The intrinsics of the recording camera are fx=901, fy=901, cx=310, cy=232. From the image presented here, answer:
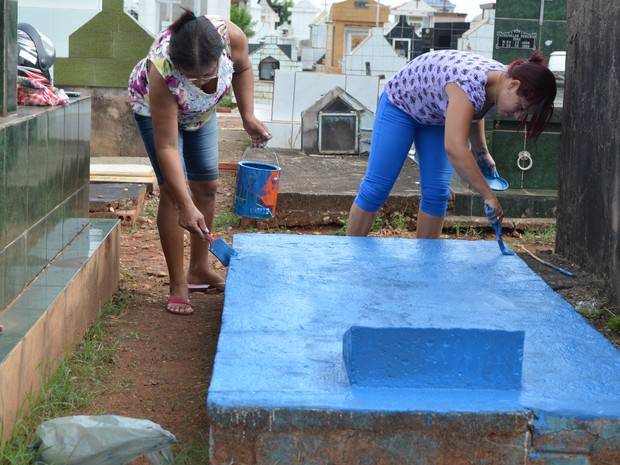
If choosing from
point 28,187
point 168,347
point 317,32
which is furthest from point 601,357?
point 317,32

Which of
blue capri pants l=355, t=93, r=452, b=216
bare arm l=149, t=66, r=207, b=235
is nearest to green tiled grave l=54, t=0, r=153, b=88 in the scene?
blue capri pants l=355, t=93, r=452, b=216

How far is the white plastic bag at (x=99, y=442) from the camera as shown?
2377mm

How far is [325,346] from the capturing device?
275cm

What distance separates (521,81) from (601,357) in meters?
1.32

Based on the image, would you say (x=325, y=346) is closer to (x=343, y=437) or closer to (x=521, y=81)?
(x=343, y=437)

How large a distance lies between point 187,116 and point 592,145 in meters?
1.95

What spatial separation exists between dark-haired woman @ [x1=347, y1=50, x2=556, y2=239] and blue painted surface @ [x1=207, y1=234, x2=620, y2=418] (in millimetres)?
275

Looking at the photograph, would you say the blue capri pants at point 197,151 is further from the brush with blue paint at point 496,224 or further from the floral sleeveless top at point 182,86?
the brush with blue paint at point 496,224

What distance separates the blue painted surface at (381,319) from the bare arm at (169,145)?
27cm

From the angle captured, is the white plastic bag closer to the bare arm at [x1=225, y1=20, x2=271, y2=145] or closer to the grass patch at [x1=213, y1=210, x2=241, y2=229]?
the bare arm at [x1=225, y1=20, x2=271, y2=145]

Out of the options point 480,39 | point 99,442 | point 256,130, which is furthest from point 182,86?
point 480,39

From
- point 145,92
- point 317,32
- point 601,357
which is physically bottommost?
point 601,357

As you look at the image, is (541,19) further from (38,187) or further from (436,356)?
(436,356)

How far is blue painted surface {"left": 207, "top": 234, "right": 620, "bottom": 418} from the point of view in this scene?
236 centimetres
